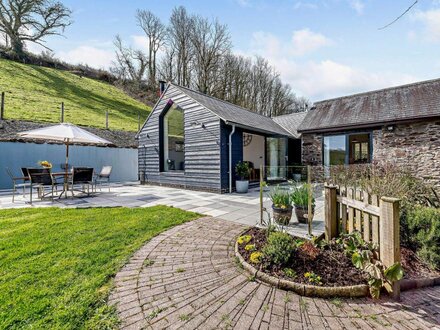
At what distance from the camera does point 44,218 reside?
15.8 ft

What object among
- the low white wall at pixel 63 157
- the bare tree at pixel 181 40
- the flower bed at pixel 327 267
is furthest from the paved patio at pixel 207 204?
the bare tree at pixel 181 40

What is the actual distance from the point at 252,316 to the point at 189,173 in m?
8.06

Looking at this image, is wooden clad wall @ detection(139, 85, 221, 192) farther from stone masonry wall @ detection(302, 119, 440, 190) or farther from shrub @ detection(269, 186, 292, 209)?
stone masonry wall @ detection(302, 119, 440, 190)

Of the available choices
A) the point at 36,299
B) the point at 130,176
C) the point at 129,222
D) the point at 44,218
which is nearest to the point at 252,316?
the point at 36,299

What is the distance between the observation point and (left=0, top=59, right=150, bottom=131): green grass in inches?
613

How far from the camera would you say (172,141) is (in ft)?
37.9

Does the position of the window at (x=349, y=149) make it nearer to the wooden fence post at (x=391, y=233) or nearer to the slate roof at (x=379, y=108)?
the slate roof at (x=379, y=108)

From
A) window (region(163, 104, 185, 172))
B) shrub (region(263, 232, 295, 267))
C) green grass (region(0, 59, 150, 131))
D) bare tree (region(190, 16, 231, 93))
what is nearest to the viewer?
shrub (region(263, 232, 295, 267))

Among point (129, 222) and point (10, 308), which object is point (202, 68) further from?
point (10, 308)

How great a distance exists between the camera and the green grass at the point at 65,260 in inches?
74.0

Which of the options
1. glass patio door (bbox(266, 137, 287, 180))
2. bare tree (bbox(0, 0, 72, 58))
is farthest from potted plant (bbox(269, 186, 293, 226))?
bare tree (bbox(0, 0, 72, 58))

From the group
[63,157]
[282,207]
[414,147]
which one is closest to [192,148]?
[282,207]

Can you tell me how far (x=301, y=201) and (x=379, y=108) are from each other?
969cm

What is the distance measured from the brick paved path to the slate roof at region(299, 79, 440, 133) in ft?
32.0
